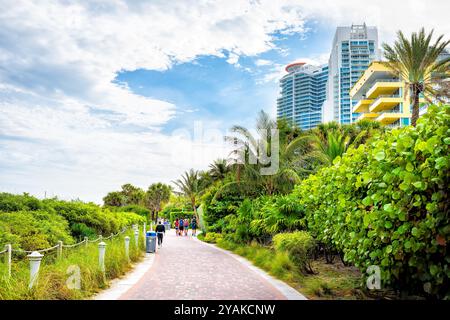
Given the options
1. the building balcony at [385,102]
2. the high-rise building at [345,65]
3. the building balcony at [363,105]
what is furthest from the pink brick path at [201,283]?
the building balcony at [363,105]

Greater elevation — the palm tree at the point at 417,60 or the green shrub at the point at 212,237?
the palm tree at the point at 417,60

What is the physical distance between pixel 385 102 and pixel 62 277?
4863cm

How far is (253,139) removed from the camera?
→ 18.8m

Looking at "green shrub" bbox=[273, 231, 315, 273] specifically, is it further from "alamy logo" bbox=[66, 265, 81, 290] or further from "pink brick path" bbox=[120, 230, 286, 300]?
"alamy logo" bbox=[66, 265, 81, 290]

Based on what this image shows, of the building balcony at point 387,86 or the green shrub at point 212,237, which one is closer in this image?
the green shrub at point 212,237

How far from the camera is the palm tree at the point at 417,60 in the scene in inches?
922

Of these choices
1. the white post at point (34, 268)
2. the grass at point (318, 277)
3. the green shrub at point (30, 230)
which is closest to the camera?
the white post at point (34, 268)

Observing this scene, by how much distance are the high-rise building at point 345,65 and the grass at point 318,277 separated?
139ft

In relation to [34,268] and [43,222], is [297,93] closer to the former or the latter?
[43,222]

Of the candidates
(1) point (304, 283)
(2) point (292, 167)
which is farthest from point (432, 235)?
(2) point (292, 167)

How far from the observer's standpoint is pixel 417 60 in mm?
23828

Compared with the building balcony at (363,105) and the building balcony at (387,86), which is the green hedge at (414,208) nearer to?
the building balcony at (387,86)

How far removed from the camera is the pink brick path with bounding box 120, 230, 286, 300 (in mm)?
7258
